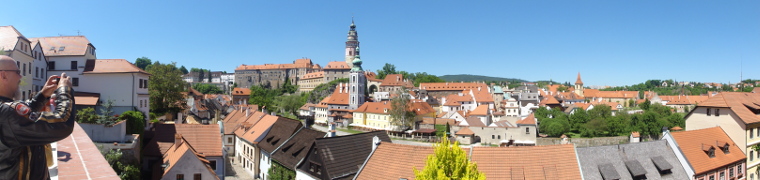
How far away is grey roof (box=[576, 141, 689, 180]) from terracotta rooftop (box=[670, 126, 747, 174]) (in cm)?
89

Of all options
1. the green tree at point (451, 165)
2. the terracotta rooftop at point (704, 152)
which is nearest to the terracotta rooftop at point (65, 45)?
the green tree at point (451, 165)

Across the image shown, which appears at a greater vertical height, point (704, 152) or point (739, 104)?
point (739, 104)

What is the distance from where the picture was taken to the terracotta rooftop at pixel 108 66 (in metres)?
28.0

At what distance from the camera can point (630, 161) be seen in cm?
1841

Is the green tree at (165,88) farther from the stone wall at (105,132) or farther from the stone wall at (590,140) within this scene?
the stone wall at (590,140)

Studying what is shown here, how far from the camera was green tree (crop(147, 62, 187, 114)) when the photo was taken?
37125 millimetres

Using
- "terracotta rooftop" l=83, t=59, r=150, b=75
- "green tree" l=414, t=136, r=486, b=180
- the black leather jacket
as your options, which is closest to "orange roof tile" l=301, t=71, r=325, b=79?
"terracotta rooftop" l=83, t=59, r=150, b=75

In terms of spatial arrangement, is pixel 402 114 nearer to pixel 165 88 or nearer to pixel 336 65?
pixel 165 88

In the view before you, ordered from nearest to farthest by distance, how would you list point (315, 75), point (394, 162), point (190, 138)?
point (394, 162) < point (190, 138) < point (315, 75)

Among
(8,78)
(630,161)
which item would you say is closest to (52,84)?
(8,78)

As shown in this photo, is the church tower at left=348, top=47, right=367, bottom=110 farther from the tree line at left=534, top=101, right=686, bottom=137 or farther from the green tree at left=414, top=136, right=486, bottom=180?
the green tree at left=414, top=136, right=486, bottom=180

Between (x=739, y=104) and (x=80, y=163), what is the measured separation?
30362 mm

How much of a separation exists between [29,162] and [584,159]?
17917 mm

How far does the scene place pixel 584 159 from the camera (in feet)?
57.0
